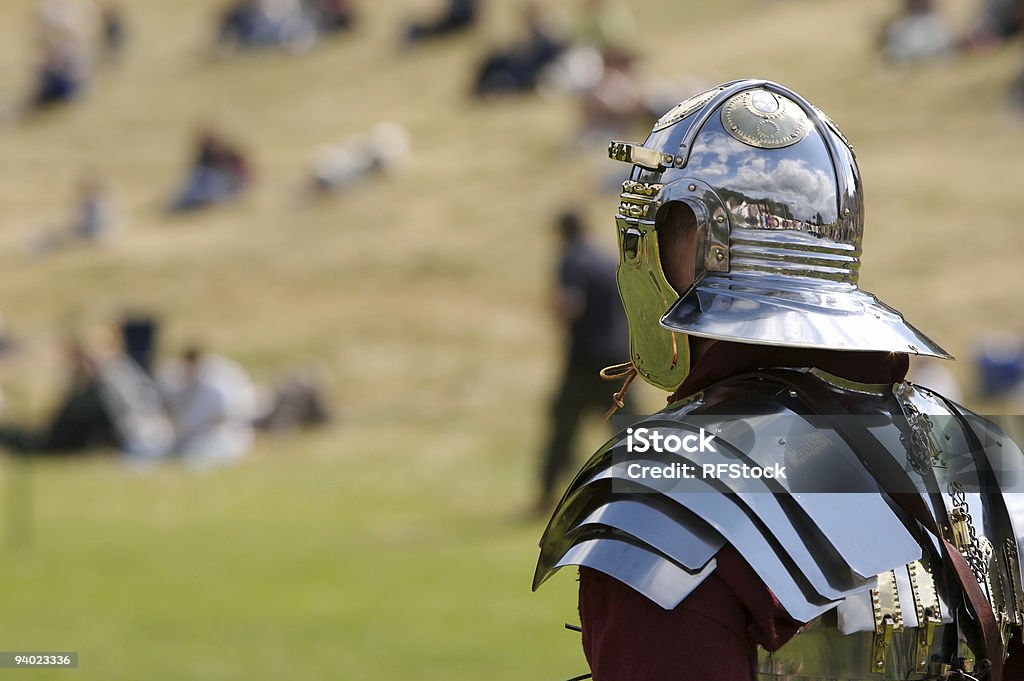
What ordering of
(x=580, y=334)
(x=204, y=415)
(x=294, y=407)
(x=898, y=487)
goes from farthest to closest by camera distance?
(x=294, y=407)
(x=204, y=415)
(x=580, y=334)
(x=898, y=487)

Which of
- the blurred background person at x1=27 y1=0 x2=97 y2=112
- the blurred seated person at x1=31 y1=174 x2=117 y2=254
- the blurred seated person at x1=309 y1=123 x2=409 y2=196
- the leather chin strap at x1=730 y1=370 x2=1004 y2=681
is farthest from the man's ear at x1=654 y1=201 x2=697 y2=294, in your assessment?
the blurred background person at x1=27 y1=0 x2=97 y2=112

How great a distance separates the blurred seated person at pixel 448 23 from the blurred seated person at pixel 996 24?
10.5 m

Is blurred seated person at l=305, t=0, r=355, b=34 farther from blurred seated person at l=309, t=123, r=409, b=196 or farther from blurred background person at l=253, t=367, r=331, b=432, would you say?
blurred background person at l=253, t=367, r=331, b=432

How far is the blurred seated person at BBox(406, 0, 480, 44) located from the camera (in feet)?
94.2

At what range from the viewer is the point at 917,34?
22234 millimetres

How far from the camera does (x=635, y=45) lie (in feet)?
85.7

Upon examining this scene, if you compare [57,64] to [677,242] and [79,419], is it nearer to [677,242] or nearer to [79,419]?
[79,419]

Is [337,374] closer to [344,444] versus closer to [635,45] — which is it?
[344,444]

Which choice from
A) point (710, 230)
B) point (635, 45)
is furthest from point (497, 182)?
point (710, 230)

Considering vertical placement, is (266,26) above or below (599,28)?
above

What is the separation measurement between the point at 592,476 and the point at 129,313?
15.0 m

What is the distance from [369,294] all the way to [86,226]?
553 cm

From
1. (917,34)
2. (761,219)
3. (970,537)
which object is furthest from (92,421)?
(917,34)

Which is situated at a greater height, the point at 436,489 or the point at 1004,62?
the point at 1004,62
